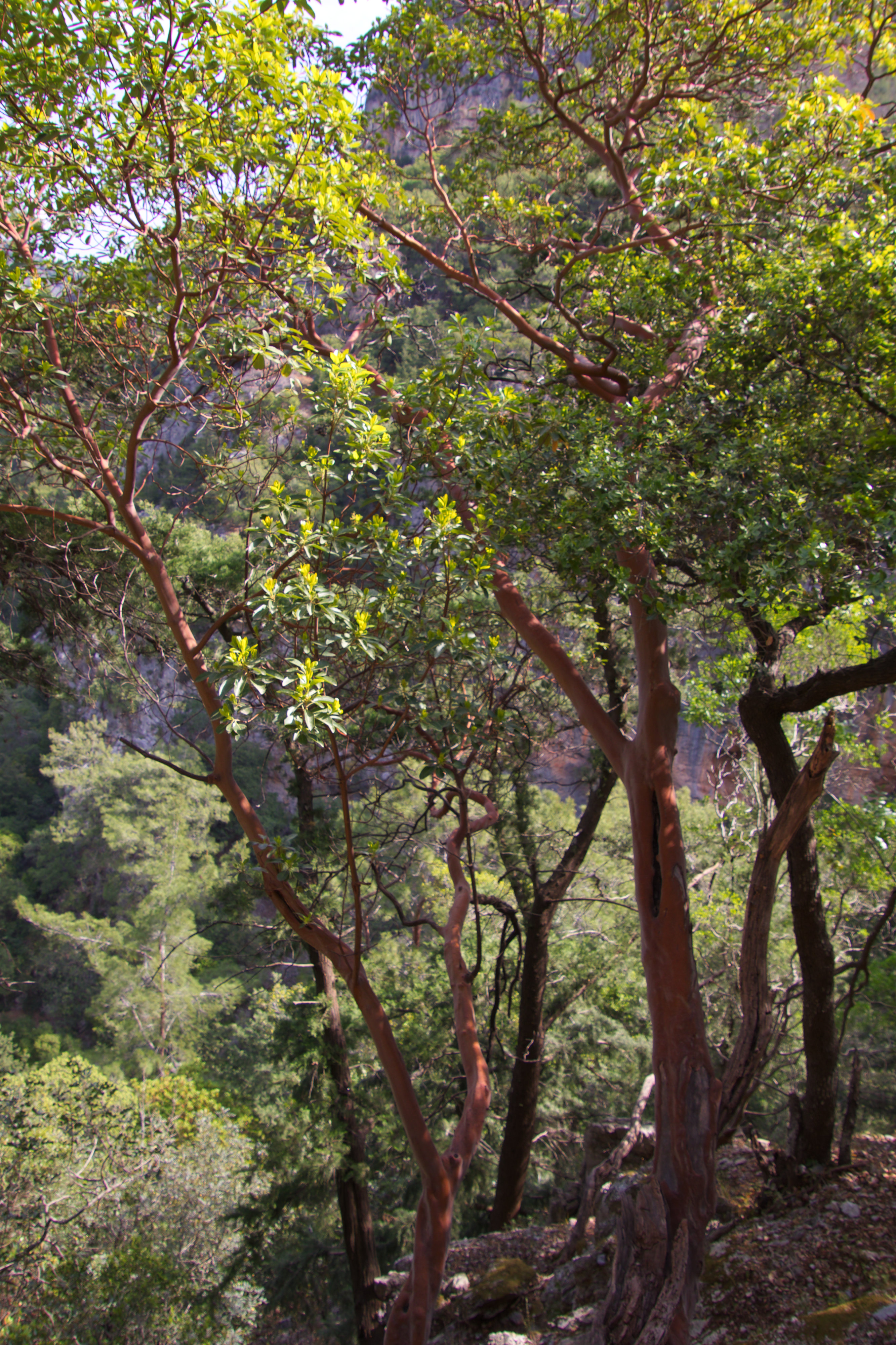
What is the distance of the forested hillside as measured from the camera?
3.33 metres

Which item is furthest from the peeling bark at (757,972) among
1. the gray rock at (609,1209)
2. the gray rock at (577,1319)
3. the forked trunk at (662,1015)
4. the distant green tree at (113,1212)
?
the distant green tree at (113,1212)

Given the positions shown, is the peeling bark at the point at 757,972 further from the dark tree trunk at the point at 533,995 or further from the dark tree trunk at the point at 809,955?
the dark tree trunk at the point at 533,995

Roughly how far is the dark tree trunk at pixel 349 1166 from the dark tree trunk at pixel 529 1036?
1.29 metres

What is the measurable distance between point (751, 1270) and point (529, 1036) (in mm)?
3636

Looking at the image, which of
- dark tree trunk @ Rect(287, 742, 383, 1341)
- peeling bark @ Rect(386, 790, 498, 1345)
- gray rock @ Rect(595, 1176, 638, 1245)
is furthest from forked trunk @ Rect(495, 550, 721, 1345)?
dark tree trunk @ Rect(287, 742, 383, 1341)

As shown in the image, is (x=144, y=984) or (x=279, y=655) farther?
(x=144, y=984)

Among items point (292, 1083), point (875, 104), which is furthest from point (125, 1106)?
point (875, 104)

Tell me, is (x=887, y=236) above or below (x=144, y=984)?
above

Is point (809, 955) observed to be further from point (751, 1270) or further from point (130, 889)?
point (130, 889)

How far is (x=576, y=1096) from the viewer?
10.8m

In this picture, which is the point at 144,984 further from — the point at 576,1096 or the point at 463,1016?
the point at 463,1016

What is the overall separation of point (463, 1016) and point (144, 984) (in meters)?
20.2

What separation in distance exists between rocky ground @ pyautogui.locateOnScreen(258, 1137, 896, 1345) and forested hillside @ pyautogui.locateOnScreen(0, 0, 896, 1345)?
0.13m

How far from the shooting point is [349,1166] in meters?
7.40
